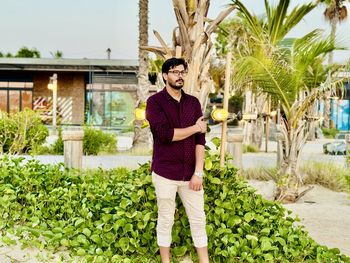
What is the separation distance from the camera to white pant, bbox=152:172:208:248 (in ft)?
12.5

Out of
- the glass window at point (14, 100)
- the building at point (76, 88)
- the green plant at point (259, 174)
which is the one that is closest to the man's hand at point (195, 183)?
the green plant at point (259, 174)

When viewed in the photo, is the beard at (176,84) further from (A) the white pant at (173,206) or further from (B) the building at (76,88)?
(B) the building at (76,88)

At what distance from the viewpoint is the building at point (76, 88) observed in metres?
29.4

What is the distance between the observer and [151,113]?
12.3 feet

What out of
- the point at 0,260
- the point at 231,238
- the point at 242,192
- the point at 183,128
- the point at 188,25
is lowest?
the point at 0,260

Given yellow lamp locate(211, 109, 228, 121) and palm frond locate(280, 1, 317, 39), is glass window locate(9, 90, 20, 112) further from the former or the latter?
yellow lamp locate(211, 109, 228, 121)

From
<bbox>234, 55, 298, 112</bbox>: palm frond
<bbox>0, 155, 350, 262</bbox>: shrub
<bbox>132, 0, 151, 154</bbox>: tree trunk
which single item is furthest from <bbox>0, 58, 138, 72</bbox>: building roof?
<bbox>0, 155, 350, 262</bbox>: shrub

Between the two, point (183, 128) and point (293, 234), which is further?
point (293, 234)

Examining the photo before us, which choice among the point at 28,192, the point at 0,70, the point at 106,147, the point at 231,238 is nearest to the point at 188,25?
the point at 231,238

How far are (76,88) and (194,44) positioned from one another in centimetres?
2942

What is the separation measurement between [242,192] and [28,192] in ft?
8.33

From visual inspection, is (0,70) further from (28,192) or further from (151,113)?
(151,113)

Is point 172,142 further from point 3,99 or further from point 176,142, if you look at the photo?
point 3,99

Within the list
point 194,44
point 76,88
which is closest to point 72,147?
point 194,44
